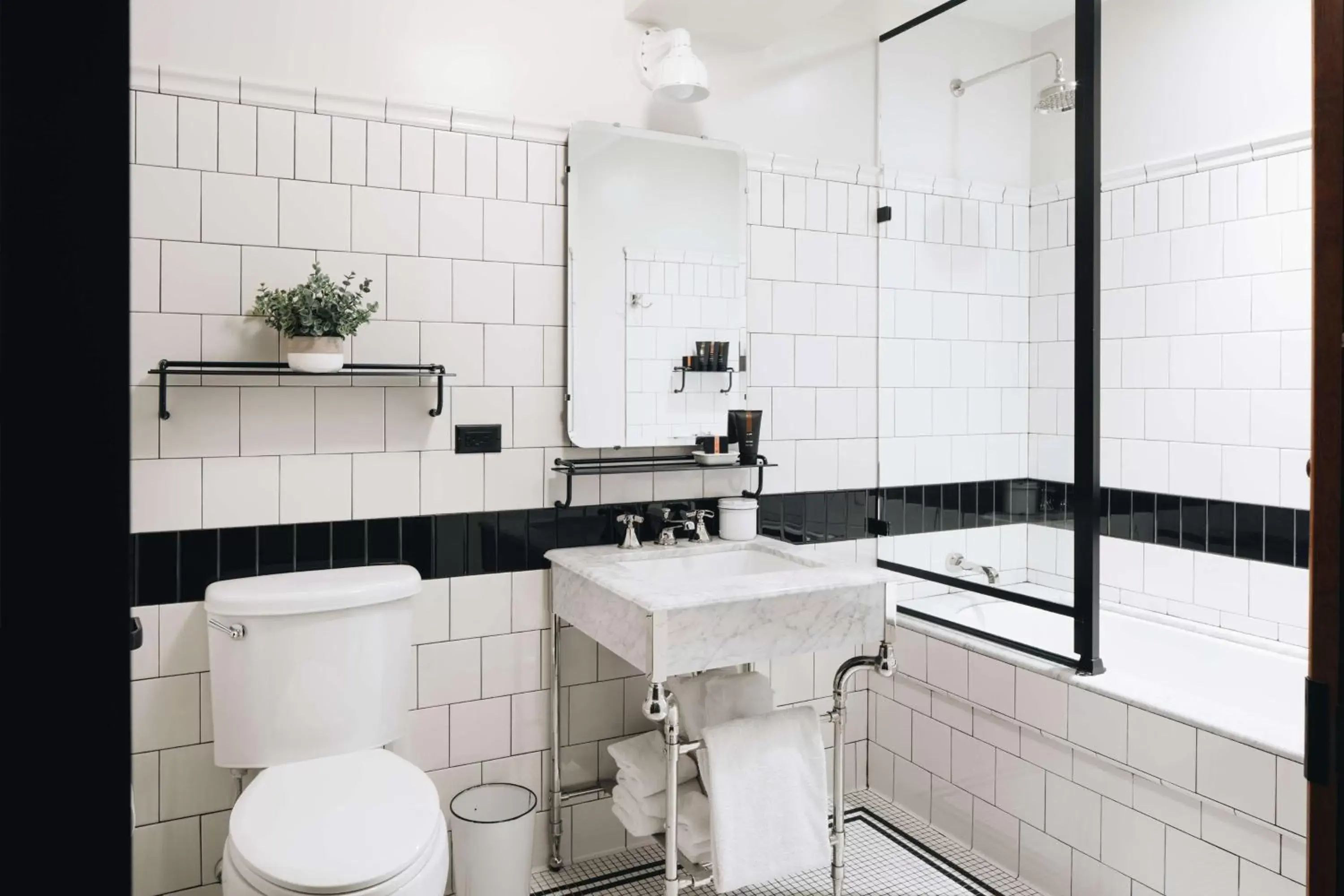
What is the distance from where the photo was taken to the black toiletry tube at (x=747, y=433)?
262cm

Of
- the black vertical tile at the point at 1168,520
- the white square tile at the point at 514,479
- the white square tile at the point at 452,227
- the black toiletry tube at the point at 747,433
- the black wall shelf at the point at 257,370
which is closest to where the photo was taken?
the black wall shelf at the point at 257,370

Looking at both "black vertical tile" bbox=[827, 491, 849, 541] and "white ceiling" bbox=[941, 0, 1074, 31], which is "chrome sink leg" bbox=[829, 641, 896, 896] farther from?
"white ceiling" bbox=[941, 0, 1074, 31]

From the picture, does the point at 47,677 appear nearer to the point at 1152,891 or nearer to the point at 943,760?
the point at 1152,891

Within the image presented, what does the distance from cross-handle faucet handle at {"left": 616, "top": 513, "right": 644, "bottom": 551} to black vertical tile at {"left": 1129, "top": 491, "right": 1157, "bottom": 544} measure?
166cm

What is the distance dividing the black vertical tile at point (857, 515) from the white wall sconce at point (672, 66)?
132cm

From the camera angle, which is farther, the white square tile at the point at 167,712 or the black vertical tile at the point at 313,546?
the black vertical tile at the point at 313,546

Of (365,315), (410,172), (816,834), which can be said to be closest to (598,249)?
(410,172)

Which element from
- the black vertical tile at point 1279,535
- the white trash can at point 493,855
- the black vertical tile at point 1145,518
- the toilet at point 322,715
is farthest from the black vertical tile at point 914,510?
the toilet at point 322,715

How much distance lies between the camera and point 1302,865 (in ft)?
5.81

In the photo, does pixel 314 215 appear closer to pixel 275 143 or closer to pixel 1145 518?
pixel 275 143

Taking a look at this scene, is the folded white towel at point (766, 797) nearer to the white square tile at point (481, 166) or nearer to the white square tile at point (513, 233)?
the white square tile at point (513, 233)

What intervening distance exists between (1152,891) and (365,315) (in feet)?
7.40

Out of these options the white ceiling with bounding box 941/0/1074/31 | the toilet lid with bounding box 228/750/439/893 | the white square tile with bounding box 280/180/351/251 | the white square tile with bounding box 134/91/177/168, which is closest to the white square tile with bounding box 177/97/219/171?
the white square tile with bounding box 134/91/177/168

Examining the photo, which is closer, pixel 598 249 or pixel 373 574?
pixel 373 574
